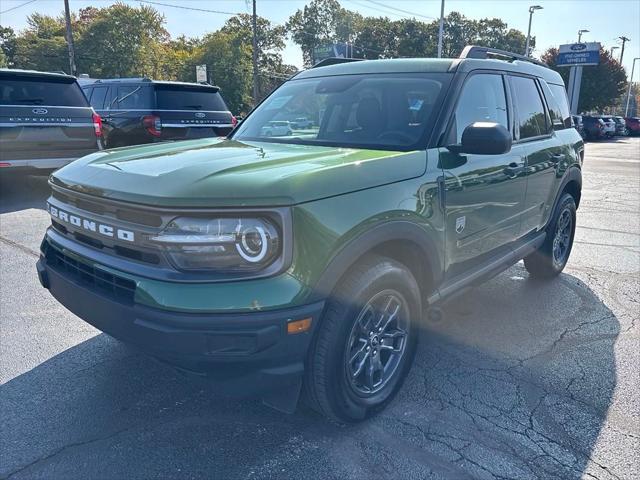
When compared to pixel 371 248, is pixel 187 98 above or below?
above

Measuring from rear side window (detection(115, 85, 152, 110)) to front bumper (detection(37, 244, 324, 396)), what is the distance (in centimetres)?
→ 818

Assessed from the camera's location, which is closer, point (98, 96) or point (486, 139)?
point (486, 139)

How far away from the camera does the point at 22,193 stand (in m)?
9.02

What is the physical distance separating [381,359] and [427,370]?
558 mm

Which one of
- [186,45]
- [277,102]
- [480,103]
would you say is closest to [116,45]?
[186,45]

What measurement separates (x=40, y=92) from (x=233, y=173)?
23.4 ft

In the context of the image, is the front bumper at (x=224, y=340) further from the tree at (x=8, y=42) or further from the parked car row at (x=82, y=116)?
the tree at (x=8, y=42)

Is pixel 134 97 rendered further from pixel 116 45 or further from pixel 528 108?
pixel 116 45

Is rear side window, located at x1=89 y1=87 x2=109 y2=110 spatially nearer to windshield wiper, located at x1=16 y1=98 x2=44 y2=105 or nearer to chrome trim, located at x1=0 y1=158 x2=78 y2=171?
windshield wiper, located at x1=16 y1=98 x2=44 y2=105

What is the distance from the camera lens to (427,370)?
3.31 meters

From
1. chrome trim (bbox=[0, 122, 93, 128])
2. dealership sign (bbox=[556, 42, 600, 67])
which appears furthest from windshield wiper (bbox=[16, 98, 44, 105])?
dealership sign (bbox=[556, 42, 600, 67])

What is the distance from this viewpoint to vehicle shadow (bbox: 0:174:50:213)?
791 cm

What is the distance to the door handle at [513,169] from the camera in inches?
144

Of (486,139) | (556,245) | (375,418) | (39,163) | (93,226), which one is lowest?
(375,418)
